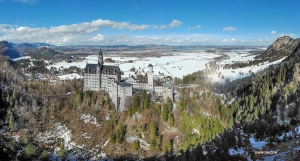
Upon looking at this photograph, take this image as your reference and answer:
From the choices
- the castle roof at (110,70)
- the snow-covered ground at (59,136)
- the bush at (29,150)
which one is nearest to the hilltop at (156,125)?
the snow-covered ground at (59,136)

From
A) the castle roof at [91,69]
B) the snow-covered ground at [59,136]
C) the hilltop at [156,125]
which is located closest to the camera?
the hilltop at [156,125]

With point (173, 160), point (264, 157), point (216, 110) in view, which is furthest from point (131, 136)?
point (264, 157)

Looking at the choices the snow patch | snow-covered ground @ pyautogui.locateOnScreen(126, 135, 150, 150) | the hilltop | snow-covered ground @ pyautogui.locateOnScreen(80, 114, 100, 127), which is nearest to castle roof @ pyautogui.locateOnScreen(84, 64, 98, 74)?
the hilltop

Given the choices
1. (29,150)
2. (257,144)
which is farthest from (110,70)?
(257,144)

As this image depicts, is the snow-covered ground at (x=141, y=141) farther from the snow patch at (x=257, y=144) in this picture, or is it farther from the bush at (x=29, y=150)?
the snow patch at (x=257, y=144)

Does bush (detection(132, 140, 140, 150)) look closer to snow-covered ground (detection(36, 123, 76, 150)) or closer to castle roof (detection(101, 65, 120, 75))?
snow-covered ground (detection(36, 123, 76, 150))

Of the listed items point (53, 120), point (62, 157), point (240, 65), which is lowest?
point (62, 157)

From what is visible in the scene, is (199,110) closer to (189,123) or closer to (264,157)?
(189,123)

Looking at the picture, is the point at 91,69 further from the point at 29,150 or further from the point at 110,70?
the point at 29,150
